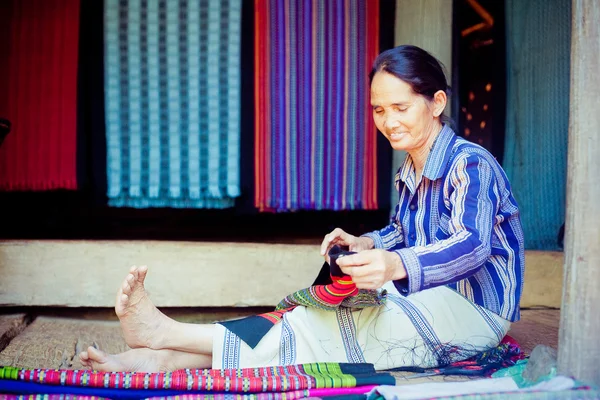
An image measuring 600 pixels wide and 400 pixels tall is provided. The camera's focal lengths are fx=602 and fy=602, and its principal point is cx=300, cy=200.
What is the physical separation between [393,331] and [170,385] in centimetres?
73

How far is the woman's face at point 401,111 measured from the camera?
1972mm

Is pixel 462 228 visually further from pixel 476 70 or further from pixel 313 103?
pixel 476 70

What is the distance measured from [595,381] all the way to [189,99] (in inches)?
91.6

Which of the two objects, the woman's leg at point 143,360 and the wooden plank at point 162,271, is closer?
the woman's leg at point 143,360

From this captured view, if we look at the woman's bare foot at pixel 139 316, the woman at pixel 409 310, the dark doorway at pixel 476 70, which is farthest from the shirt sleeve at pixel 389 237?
the dark doorway at pixel 476 70

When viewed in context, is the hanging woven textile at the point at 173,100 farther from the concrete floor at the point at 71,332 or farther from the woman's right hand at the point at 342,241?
the woman's right hand at the point at 342,241

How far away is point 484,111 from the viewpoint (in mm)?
4840

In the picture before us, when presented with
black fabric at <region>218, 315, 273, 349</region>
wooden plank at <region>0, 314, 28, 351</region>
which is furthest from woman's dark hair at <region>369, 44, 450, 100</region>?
wooden plank at <region>0, 314, 28, 351</region>

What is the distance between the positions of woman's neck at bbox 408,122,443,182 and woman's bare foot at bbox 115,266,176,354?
988 millimetres

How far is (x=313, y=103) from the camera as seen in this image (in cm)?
328

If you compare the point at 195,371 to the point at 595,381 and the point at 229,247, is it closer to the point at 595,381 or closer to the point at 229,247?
the point at 595,381

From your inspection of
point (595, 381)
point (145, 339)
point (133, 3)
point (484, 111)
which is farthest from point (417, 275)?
point (484, 111)

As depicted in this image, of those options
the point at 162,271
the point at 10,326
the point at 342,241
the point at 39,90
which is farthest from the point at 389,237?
the point at 39,90

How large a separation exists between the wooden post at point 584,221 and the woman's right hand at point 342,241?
2.30 feet
